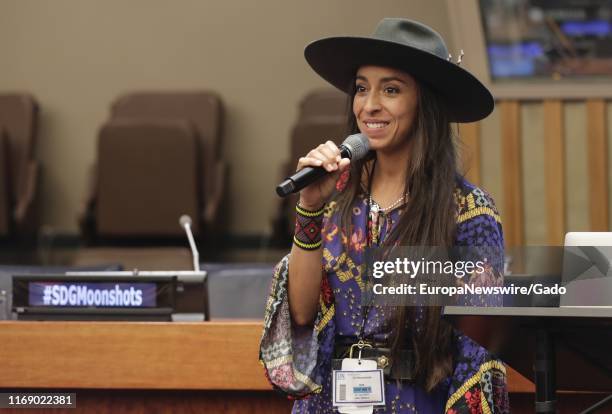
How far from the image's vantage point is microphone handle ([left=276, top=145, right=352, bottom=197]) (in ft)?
5.98

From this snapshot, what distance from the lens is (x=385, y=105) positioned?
216 centimetres

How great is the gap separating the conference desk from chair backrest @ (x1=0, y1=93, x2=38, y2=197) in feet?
11.9

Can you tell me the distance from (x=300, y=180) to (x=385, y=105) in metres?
0.36

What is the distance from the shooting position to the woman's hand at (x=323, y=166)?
1915 mm

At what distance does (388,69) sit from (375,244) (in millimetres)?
336

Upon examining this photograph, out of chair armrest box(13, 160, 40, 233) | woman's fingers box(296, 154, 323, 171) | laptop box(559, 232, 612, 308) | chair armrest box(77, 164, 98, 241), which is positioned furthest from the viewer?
chair armrest box(13, 160, 40, 233)

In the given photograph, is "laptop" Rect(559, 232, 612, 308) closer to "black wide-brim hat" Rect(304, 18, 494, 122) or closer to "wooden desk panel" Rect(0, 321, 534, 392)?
"black wide-brim hat" Rect(304, 18, 494, 122)

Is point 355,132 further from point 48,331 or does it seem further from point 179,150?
point 179,150

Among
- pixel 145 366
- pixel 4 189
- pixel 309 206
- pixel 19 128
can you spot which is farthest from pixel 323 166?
pixel 19 128

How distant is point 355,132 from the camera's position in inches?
88.0

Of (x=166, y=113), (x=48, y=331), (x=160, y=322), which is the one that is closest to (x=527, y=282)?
(x=160, y=322)

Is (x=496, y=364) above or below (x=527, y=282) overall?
below

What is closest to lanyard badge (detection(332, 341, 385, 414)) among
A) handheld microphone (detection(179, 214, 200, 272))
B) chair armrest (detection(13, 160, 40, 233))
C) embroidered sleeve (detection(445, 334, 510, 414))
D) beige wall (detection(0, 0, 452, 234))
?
embroidered sleeve (detection(445, 334, 510, 414))

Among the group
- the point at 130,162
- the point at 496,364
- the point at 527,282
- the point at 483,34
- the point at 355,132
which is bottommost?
the point at 496,364
